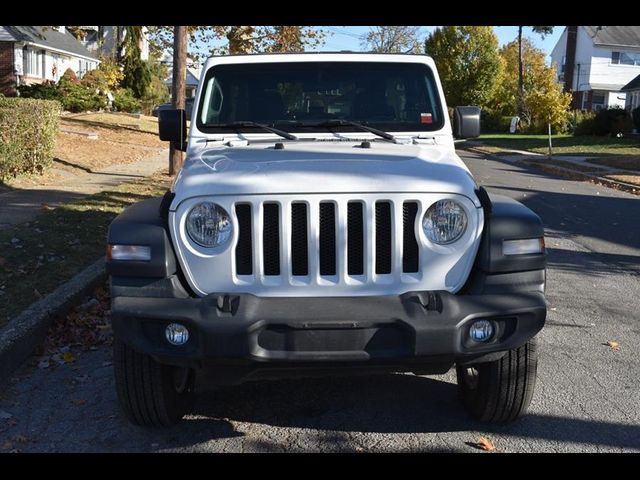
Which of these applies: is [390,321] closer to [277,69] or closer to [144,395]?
[144,395]

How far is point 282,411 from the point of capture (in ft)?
14.6

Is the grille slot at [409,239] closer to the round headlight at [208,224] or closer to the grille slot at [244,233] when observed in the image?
the grille slot at [244,233]

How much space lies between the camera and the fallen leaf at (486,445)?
3899mm

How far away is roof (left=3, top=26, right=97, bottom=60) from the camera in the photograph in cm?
3519

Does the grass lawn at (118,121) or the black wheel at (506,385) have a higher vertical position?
the grass lawn at (118,121)

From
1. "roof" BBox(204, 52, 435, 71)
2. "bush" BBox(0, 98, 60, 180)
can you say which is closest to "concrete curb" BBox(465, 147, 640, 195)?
"bush" BBox(0, 98, 60, 180)

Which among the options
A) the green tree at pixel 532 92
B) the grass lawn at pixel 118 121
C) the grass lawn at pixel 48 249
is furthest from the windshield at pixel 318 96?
the green tree at pixel 532 92

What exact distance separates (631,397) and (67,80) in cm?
3541

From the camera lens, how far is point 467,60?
54.3 m

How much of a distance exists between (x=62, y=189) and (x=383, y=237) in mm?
10372

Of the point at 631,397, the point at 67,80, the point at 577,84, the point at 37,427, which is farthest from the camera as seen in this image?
the point at 577,84

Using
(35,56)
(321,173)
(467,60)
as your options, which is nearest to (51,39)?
(35,56)

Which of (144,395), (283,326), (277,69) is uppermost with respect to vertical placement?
(277,69)

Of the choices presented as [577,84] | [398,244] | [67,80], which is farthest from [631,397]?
[577,84]
